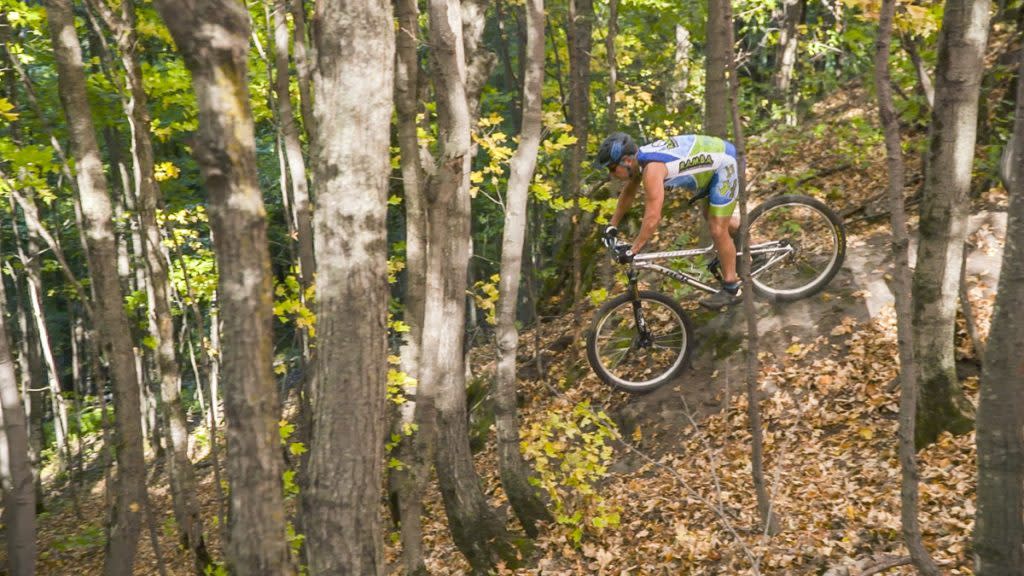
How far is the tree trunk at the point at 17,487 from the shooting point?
Result: 20.2ft

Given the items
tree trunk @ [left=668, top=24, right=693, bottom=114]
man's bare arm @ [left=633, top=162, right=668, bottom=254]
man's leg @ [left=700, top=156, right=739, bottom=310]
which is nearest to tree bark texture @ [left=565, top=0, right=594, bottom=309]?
man's leg @ [left=700, top=156, right=739, bottom=310]

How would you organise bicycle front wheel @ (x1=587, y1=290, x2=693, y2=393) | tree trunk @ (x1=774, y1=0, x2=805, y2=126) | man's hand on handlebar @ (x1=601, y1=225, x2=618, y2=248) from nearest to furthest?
man's hand on handlebar @ (x1=601, y1=225, x2=618, y2=248)
bicycle front wheel @ (x1=587, y1=290, x2=693, y2=393)
tree trunk @ (x1=774, y1=0, x2=805, y2=126)

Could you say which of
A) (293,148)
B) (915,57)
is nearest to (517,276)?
(293,148)

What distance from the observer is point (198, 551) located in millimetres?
9305

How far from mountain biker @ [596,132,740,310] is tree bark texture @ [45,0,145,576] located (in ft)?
15.9

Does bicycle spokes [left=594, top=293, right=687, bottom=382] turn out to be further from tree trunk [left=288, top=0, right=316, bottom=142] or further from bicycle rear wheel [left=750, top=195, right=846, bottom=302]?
tree trunk [left=288, top=0, right=316, bottom=142]

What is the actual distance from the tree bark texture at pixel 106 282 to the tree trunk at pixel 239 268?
502cm

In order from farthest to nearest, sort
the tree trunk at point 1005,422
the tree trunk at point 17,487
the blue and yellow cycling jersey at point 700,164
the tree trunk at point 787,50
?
the tree trunk at point 787,50 → the blue and yellow cycling jersey at point 700,164 → the tree trunk at point 17,487 → the tree trunk at point 1005,422

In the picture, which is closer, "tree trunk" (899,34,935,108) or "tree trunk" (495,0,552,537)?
"tree trunk" (899,34,935,108)

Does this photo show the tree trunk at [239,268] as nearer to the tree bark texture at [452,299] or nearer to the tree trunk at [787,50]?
the tree bark texture at [452,299]

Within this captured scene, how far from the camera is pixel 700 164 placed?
22.9 feet

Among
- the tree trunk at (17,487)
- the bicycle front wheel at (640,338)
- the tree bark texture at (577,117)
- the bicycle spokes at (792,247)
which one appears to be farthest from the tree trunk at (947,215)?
the tree trunk at (17,487)

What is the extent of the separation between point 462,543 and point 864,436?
3651 mm

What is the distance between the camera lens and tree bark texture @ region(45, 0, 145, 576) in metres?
6.76
